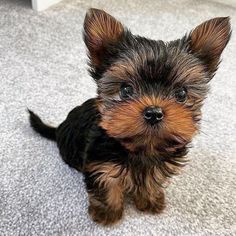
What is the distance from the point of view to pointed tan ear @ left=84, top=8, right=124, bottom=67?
3.05 ft

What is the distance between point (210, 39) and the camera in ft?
3.14

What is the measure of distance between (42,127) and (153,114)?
684 millimetres

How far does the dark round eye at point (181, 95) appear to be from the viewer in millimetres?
934

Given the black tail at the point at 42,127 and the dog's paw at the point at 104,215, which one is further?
the black tail at the point at 42,127

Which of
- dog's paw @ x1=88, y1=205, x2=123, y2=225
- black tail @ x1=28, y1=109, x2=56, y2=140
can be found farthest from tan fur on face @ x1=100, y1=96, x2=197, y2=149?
black tail @ x1=28, y1=109, x2=56, y2=140

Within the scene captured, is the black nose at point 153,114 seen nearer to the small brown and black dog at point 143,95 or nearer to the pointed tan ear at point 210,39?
the small brown and black dog at point 143,95

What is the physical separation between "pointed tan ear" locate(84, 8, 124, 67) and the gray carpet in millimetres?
539

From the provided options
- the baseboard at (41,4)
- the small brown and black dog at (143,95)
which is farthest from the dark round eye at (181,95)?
the baseboard at (41,4)

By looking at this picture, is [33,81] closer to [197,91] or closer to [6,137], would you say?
[6,137]

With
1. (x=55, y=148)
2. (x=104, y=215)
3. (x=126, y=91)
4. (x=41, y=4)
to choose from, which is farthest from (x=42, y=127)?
(x=41, y=4)

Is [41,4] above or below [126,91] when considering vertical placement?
below

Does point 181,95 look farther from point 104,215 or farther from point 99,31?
point 104,215

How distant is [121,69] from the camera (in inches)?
36.0

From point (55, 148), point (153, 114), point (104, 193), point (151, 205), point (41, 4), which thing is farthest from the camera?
point (41, 4)
